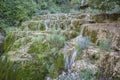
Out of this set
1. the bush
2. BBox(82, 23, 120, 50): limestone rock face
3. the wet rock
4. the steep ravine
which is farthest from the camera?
the bush

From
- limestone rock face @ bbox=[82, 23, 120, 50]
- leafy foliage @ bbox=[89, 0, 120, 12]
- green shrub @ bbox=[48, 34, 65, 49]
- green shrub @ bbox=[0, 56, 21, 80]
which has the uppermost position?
leafy foliage @ bbox=[89, 0, 120, 12]

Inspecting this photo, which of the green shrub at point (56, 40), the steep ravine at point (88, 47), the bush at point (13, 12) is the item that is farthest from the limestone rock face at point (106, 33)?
the bush at point (13, 12)

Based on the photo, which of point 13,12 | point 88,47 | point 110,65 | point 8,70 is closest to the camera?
point 110,65

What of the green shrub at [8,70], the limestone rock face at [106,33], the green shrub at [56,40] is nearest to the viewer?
the limestone rock face at [106,33]

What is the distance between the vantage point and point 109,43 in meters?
5.65

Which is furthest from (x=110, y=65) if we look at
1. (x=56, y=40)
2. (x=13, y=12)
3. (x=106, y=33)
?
(x=13, y=12)

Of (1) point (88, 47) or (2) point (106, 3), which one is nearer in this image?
(1) point (88, 47)

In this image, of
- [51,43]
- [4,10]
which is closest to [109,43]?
[51,43]

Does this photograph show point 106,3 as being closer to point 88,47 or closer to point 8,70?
point 88,47

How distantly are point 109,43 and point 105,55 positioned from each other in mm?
744

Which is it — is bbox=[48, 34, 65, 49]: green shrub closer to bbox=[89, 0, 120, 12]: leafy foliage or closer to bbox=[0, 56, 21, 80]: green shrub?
bbox=[0, 56, 21, 80]: green shrub

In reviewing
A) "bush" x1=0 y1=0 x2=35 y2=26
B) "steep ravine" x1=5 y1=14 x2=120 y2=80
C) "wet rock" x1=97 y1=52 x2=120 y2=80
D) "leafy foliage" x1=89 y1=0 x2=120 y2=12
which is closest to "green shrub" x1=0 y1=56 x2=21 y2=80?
"steep ravine" x1=5 y1=14 x2=120 y2=80

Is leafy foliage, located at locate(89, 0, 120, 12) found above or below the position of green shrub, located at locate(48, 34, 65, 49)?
above

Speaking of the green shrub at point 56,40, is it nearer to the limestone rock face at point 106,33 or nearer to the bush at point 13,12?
the limestone rock face at point 106,33
